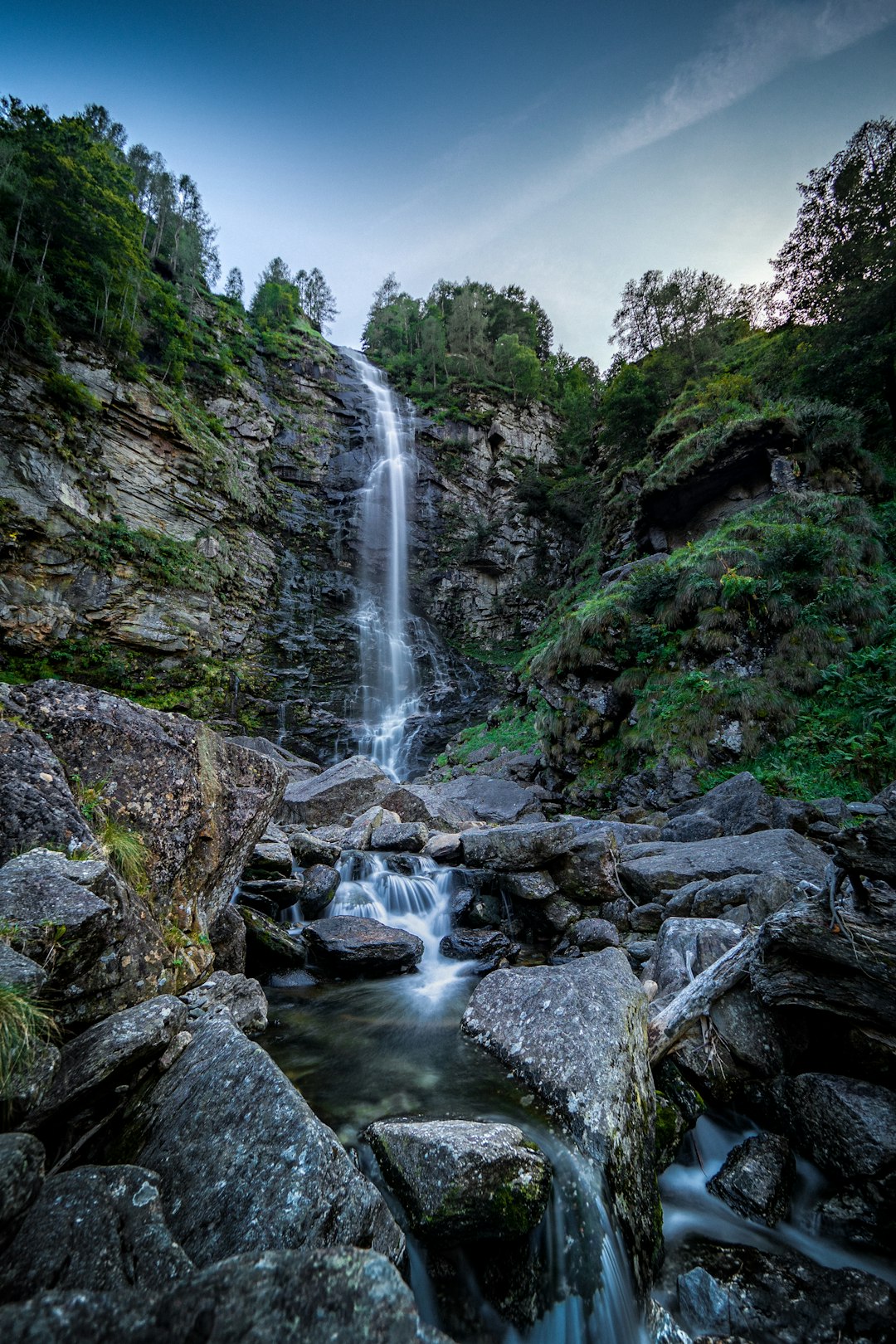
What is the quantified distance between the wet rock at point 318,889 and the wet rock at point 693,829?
5.35m

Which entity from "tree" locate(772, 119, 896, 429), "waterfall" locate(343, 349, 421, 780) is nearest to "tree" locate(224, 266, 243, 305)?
"waterfall" locate(343, 349, 421, 780)

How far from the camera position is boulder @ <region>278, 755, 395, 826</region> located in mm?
11570

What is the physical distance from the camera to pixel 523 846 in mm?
6980

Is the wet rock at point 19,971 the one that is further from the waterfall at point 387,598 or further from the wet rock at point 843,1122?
the waterfall at point 387,598

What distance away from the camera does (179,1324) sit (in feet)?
3.83

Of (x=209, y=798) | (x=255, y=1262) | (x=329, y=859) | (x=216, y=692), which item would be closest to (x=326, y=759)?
(x=216, y=692)

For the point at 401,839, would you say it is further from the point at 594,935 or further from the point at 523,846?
the point at 594,935

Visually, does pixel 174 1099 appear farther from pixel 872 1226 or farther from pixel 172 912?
pixel 872 1226

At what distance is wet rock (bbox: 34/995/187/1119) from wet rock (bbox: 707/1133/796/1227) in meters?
3.21

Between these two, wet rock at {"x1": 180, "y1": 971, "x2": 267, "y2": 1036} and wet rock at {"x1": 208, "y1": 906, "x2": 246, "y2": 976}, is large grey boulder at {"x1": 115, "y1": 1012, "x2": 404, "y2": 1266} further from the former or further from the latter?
wet rock at {"x1": 208, "y1": 906, "x2": 246, "y2": 976}

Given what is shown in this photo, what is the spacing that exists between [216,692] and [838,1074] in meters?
20.1

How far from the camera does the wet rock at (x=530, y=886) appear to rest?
6.76 meters

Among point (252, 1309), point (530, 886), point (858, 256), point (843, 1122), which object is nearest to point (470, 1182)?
point (252, 1309)

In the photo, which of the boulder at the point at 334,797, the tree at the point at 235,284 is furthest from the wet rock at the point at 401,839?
the tree at the point at 235,284
